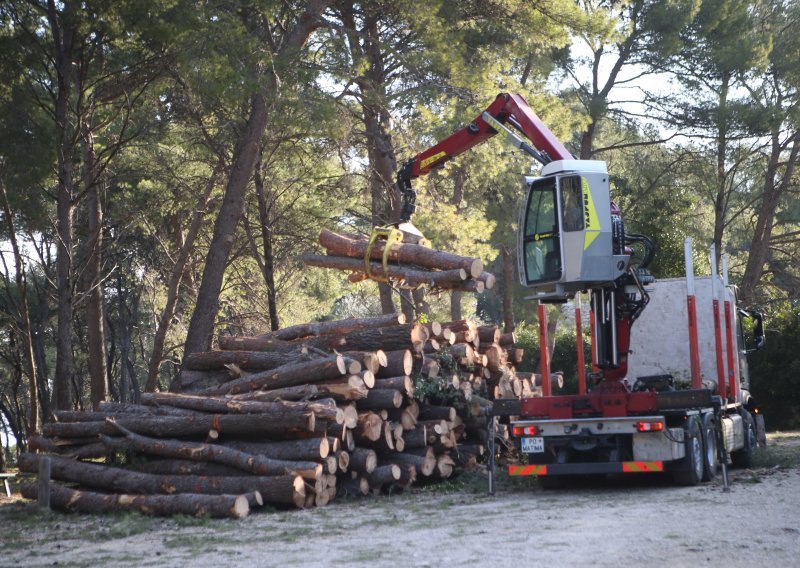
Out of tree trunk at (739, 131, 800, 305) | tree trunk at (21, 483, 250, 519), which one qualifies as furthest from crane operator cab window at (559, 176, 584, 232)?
tree trunk at (739, 131, 800, 305)

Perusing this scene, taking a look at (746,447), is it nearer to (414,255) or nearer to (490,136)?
(414,255)

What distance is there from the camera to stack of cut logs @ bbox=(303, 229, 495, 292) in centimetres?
1412

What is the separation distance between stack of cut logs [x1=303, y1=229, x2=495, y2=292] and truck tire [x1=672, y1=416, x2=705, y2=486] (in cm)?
355

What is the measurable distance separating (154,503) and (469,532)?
13.5ft

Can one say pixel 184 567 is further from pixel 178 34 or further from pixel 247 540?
pixel 178 34

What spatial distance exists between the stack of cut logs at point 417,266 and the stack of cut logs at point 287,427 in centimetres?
66

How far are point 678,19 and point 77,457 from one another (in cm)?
2231

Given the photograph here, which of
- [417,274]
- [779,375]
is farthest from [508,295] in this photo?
[417,274]

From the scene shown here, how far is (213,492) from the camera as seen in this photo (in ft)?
37.1

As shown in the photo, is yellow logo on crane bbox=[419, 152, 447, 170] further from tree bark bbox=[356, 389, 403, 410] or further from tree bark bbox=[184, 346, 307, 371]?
tree bark bbox=[356, 389, 403, 410]

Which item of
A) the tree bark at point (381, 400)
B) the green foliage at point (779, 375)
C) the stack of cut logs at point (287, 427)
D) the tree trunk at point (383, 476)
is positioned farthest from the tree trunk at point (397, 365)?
the green foliage at point (779, 375)

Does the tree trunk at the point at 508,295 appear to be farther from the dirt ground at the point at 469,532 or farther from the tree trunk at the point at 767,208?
the dirt ground at the point at 469,532

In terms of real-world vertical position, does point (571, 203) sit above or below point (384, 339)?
above

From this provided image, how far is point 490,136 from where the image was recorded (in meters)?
14.4
